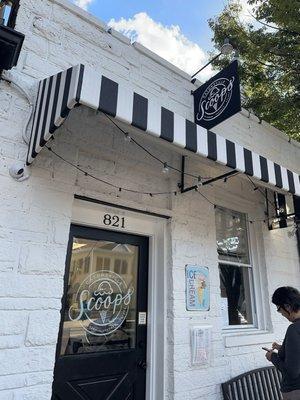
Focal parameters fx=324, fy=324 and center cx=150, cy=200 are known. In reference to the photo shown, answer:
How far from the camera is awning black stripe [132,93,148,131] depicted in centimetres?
202

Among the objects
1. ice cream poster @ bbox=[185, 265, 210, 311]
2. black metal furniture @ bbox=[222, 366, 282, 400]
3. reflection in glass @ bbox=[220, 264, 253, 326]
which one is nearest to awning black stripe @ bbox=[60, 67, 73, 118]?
ice cream poster @ bbox=[185, 265, 210, 311]

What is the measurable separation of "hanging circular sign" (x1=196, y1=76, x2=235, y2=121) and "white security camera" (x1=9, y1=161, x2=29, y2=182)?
6.84 feet

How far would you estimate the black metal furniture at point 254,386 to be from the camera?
10.5 ft

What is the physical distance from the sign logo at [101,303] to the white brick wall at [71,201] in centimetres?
38

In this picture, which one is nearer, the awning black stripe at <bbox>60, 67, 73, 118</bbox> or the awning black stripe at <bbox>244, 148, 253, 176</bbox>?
the awning black stripe at <bbox>60, 67, 73, 118</bbox>

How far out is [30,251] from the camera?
2330 millimetres

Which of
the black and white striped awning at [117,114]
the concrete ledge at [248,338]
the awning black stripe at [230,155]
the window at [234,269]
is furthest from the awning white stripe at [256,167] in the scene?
the concrete ledge at [248,338]

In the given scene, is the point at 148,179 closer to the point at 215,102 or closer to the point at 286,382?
the point at 215,102

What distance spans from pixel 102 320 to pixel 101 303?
0.14 metres

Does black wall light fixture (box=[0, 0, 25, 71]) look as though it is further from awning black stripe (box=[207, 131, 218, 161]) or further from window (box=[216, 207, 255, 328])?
window (box=[216, 207, 255, 328])

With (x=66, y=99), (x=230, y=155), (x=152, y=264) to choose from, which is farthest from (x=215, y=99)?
(x=66, y=99)

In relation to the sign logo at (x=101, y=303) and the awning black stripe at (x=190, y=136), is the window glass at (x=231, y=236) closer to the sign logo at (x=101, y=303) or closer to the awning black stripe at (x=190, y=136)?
the sign logo at (x=101, y=303)

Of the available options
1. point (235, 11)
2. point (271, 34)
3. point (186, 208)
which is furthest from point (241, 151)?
point (235, 11)

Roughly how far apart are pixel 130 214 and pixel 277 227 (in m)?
2.42
